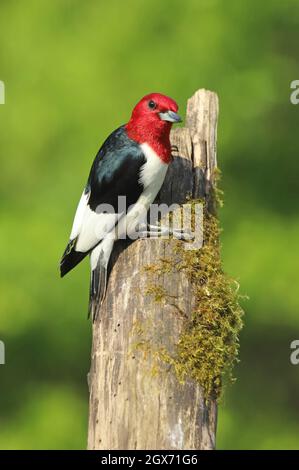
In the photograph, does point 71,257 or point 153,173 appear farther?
point 71,257

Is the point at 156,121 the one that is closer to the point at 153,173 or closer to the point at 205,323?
the point at 153,173

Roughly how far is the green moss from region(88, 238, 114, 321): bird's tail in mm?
286

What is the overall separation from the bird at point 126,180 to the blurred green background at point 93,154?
1.52 metres

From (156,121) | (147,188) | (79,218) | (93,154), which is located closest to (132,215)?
(147,188)

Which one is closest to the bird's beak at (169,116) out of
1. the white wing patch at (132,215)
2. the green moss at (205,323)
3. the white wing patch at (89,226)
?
the white wing patch at (132,215)

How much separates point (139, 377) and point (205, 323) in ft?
1.14

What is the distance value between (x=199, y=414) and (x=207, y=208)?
3.50 feet

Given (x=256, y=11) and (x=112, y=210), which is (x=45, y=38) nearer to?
(x=256, y=11)

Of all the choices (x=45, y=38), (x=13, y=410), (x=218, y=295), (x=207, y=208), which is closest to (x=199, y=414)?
(x=218, y=295)

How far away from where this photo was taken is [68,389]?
6.20 m

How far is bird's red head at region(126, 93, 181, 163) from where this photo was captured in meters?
4.07

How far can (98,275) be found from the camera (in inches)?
150

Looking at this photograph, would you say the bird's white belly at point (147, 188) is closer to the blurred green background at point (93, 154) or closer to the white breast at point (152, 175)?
the white breast at point (152, 175)

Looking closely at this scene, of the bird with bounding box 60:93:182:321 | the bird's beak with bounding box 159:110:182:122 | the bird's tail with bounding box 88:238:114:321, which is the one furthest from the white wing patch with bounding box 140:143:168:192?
the bird's tail with bounding box 88:238:114:321
